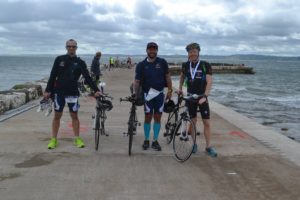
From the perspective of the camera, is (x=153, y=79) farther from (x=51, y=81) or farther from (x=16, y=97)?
(x=16, y=97)

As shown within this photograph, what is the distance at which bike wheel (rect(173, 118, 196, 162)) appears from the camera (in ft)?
23.4

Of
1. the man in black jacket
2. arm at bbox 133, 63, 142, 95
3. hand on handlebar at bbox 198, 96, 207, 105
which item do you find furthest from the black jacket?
hand on handlebar at bbox 198, 96, 207, 105

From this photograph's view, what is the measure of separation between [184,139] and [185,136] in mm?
49

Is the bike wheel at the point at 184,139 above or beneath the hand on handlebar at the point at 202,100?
beneath

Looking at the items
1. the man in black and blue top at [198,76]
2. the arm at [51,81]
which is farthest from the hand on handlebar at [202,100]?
the arm at [51,81]

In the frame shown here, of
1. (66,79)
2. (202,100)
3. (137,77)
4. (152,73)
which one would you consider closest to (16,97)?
(66,79)

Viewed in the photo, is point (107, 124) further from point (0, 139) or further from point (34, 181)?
point (34, 181)

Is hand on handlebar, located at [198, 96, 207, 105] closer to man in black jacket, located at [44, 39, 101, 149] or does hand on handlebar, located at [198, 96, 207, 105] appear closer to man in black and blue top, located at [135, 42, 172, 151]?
man in black and blue top, located at [135, 42, 172, 151]

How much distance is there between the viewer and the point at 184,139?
283 inches

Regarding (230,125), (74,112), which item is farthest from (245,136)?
(74,112)

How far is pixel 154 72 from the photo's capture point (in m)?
7.64

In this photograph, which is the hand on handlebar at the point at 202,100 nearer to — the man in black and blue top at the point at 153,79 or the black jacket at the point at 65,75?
the man in black and blue top at the point at 153,79

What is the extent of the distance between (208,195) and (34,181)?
220 centimetres

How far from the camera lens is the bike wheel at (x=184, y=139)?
7.13 m
